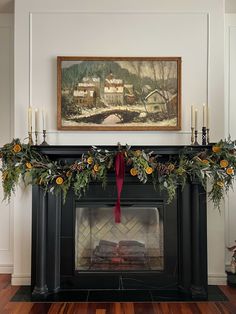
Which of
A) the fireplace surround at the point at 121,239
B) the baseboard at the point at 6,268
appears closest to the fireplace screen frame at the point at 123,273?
the fireplace surround at the point at 121,239

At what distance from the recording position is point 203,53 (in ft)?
9.93

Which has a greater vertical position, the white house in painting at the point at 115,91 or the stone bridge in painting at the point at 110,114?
Answer: the white house in painting at the point at 115,91

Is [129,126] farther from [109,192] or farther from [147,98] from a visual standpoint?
[109,192]

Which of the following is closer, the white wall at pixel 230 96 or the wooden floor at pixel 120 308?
the wooden floor at pixel 120 308

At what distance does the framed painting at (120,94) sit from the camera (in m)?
3.00

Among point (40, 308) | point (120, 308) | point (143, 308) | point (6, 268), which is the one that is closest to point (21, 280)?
point (6, 268)

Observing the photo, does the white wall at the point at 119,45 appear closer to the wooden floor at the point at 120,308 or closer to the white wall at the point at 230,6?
the white wall at the point at 230,6

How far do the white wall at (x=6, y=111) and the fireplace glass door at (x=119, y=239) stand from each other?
2.71ft

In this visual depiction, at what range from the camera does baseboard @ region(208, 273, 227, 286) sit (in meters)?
3.01

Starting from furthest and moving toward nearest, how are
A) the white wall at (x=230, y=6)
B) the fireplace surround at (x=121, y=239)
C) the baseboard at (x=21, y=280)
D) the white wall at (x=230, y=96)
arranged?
the white wall at (x=230, y=96)
the white wall at (x=230, y=6)
the baseboard at (x=21, y=280)
the fireplace surround at (x=121, y=239)

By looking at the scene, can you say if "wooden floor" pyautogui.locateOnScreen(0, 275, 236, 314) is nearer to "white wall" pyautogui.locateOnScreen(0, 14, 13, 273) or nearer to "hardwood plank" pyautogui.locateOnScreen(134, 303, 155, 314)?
"hardwood plank" pyautogui.locateOnScreen(134, 303, 155, 314)

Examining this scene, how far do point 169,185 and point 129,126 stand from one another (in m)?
0.73

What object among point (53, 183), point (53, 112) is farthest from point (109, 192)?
point (53, 112)

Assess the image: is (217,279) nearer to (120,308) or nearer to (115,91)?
(120,308)
